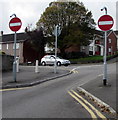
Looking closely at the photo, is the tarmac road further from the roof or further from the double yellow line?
the roof

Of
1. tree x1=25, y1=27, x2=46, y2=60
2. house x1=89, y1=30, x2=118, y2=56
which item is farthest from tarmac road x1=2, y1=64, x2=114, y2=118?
house x1=89, y1=30, x2=118, y2=56

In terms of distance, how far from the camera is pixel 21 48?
4800 centimetres

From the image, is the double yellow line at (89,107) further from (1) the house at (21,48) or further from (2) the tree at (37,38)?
(1) the house at (21,48)

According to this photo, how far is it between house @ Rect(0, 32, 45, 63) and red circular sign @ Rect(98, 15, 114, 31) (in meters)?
38.7

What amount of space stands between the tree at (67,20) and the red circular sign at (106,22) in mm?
32358

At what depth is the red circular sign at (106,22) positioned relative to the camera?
10.1m

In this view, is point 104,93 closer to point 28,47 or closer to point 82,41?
point 82,41

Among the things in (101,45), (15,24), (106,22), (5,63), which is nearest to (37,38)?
(101,45)

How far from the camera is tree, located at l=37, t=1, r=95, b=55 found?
43400 mm

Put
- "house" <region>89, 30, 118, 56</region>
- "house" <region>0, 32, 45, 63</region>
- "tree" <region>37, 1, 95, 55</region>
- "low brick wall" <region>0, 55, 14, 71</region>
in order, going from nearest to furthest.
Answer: "low brick wall" <region>0, 55, 14, 71</region>
"tree" <region>37, 1, 95, 55</region>
"house" <region>0, 32, 45, 63</region>
"house" <region>89, 30, 118, 56</region>

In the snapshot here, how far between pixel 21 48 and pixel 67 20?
11806 millimetres

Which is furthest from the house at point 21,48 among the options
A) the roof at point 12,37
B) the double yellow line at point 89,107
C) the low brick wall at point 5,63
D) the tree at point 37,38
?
the double yellow line at point 89,107

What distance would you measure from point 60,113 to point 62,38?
39.0 meters

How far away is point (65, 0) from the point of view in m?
44.6
